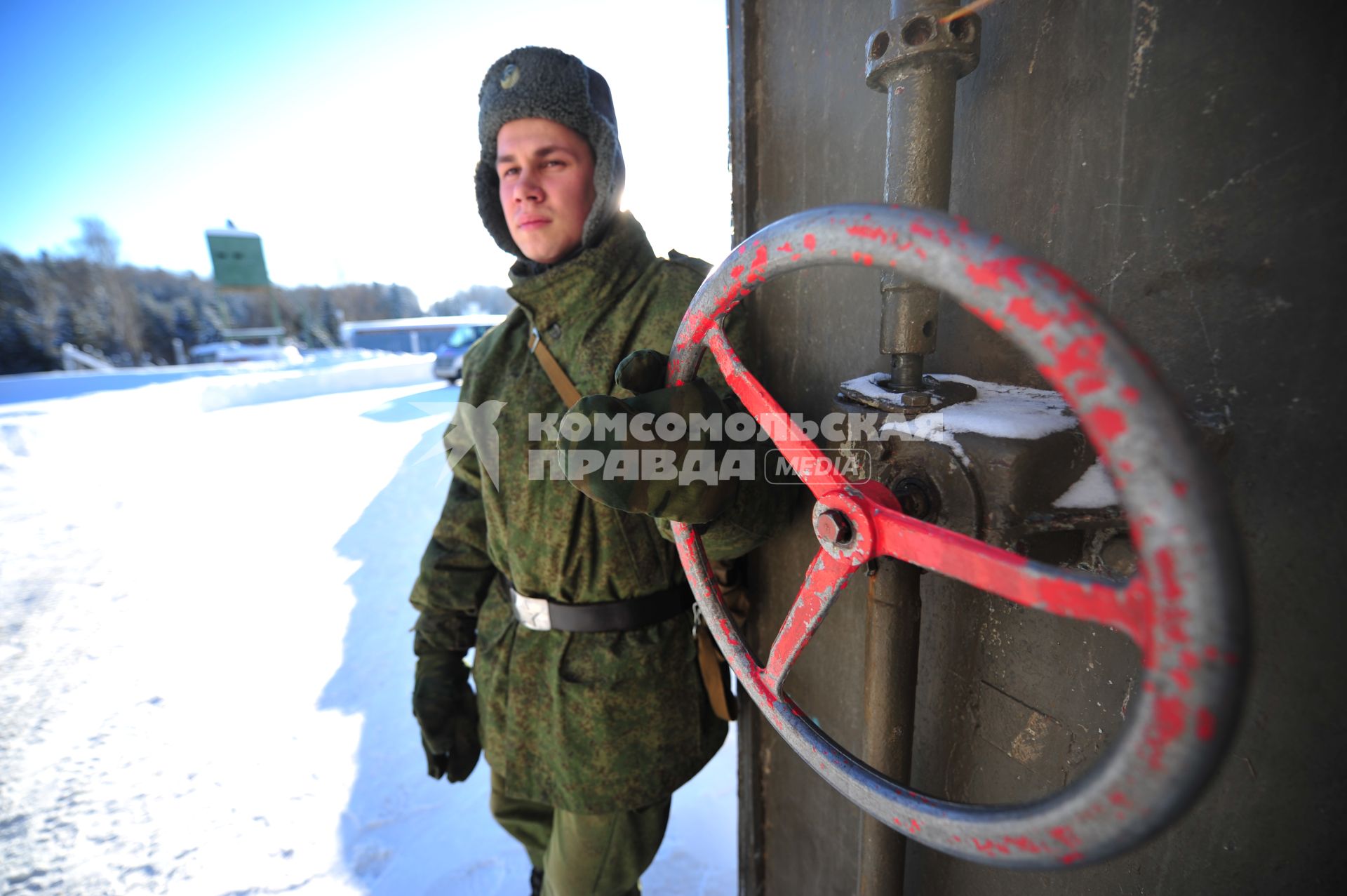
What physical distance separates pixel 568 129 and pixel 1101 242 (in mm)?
1120

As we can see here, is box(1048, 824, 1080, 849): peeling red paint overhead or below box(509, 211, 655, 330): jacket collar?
below

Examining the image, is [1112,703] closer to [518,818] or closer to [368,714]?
[518,818]

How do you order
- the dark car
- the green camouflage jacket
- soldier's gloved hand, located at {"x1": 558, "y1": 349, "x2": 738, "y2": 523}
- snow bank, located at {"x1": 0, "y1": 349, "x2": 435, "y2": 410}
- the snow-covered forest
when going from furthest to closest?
the snow-covered forest < the dark car < snow bank, located at {"x1": 0, "y1": 349, "x2": 435, "y2": 410} < the green camouflage jacket < soldier's gloved hand, located at {"x1": 558, "y1": 349, "x2": 738, "y2": 523}

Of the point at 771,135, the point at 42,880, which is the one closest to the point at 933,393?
the point at 771,135

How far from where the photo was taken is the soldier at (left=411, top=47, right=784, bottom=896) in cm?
121

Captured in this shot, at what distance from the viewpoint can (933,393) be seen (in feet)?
2.02

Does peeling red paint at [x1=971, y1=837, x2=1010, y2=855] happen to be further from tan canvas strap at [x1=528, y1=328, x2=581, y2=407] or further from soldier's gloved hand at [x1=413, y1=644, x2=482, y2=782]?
soldier's gloved hand at [x1=413, y1=644, x2=482, y2=782]

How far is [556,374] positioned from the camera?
123cm

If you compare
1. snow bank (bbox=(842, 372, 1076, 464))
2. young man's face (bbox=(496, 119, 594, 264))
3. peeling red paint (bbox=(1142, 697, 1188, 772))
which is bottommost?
peeling red paint (bbox=(1142, 697, 1188, 772))

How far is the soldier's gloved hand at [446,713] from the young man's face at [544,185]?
3.87ft

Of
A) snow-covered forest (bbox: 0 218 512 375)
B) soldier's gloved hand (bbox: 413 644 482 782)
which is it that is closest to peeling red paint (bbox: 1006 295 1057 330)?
soldier's gloved hand (bbox: 413 644 482 782)

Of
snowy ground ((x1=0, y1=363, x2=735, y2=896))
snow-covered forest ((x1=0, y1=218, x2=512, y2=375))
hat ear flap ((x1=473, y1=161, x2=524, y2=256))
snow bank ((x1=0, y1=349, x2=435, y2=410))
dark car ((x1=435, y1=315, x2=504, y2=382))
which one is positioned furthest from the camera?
snow-covered forest ((x1=0, y1=218, x2=512, y2=375))

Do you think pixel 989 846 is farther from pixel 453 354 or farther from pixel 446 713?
pixel 453 354

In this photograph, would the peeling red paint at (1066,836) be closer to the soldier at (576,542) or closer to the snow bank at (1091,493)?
the snow bank at (1091,493)
